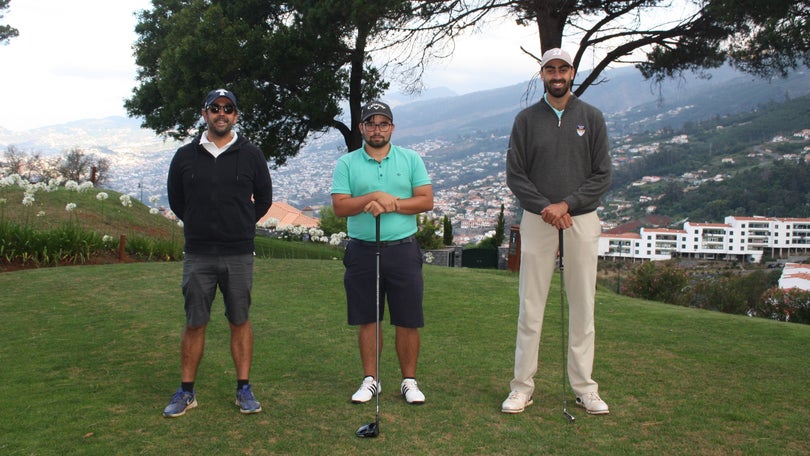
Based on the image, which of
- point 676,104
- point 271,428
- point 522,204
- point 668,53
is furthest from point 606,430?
point 676,104

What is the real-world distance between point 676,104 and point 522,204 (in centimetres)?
20689

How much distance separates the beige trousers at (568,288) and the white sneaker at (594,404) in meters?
0.04

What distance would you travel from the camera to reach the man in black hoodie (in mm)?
4484

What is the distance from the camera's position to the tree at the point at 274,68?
17.9m

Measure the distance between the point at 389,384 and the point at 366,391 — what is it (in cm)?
53

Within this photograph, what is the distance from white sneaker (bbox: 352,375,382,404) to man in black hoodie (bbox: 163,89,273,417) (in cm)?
63

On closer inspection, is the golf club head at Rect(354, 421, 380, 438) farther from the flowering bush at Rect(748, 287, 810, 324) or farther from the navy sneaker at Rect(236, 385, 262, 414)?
the flowering bush at Rect(748, 287, 810, 324)

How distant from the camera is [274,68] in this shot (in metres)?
18.3

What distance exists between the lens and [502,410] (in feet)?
14.9

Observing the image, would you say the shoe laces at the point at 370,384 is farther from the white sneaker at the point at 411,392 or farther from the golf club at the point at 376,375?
the white sneaker at the point at 411,392

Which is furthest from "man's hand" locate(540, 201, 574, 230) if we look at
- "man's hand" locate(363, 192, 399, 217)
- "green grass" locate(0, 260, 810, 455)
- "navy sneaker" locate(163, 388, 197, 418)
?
"navy sneaker" locate(163, 388, 197, 418)

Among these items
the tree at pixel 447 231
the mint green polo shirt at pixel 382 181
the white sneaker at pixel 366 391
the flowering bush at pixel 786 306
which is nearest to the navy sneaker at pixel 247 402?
the white sneaker at pixel 366 391

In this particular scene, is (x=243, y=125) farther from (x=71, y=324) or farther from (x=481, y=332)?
(x=481, y=332)

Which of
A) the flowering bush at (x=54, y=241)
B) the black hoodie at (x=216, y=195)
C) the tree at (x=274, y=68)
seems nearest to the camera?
the black hoodie at (x=216, y=195)
